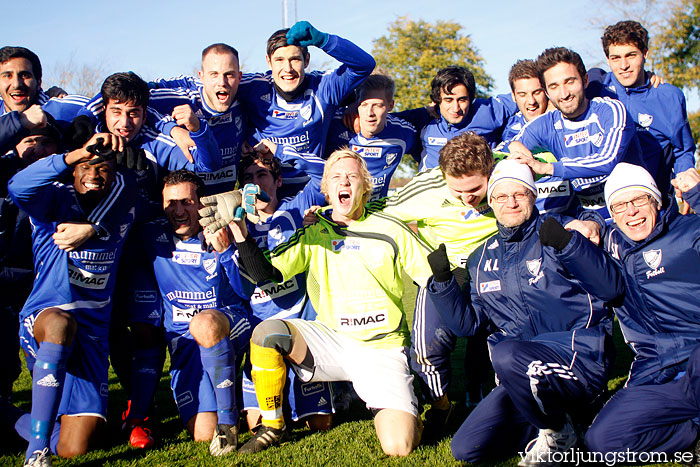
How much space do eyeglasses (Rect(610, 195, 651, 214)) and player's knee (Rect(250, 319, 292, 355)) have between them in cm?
227

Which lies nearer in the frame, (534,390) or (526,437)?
(534,390)

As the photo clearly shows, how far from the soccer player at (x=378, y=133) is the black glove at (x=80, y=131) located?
7.75 ft

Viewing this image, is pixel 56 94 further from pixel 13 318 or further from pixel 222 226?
pixel 222 226

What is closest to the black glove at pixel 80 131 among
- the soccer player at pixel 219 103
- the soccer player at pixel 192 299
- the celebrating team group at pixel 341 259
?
the celebrating team group at pixel 341 259

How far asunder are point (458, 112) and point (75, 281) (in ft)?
12.5

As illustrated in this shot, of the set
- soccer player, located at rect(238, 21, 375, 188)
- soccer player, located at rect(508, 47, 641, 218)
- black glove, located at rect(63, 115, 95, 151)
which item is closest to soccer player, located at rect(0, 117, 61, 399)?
black glove, located at rect(63, 115, 95, 151)

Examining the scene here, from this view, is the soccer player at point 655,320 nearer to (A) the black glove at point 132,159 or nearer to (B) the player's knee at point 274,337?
(B) the player's knee at point 274,337

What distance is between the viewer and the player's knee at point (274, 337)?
404 cm

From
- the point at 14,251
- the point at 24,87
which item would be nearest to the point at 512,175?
the point at 14,251

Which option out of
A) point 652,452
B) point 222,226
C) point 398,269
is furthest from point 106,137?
point 652,452

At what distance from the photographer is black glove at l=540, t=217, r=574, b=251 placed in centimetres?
344

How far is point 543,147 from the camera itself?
5.09m

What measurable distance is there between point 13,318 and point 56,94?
242 cm

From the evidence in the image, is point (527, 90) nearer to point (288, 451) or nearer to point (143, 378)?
point (288, 451)
